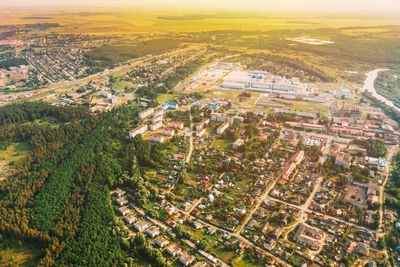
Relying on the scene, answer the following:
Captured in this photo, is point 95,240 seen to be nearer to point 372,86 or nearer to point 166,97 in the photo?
point 166,97

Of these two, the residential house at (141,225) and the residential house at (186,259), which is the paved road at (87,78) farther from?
the residential house at (186,259)

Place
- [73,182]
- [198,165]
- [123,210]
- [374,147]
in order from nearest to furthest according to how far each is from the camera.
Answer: [123,210] → [73,182] → [198,165] → [374,147]

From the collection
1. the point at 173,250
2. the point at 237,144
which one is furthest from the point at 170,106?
the point at 173,250

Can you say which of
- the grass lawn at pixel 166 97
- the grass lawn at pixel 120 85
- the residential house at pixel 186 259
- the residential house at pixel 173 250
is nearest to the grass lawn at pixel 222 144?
the residential house at pixel 173 250

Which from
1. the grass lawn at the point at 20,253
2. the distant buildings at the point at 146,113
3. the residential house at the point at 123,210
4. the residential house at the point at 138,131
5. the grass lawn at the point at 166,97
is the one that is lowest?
the grass lawn at the point at 20,253

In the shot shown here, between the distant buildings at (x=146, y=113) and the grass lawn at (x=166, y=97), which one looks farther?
the grass lawn at (x=166, y=97)

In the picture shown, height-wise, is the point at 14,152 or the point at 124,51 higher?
the point at 124,51

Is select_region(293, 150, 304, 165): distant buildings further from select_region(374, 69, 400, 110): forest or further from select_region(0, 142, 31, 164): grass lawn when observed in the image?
select_region(0, 142, 31, 164): grass lawn

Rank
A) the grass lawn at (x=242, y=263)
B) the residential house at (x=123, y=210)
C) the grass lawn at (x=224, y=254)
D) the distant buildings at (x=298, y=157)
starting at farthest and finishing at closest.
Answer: the distant buildings at (x=298, y=157)
the residential house at (x=123, y=210)
the grass lawn at (x=224, y=254)
the grass lawn at (x=242, y=263)

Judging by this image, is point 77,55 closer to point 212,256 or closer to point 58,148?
point 58,148

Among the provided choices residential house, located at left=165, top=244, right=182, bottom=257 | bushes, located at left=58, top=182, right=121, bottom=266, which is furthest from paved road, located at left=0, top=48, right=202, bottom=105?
residential house, located at left=165, top=244, right=182, bottom=257
